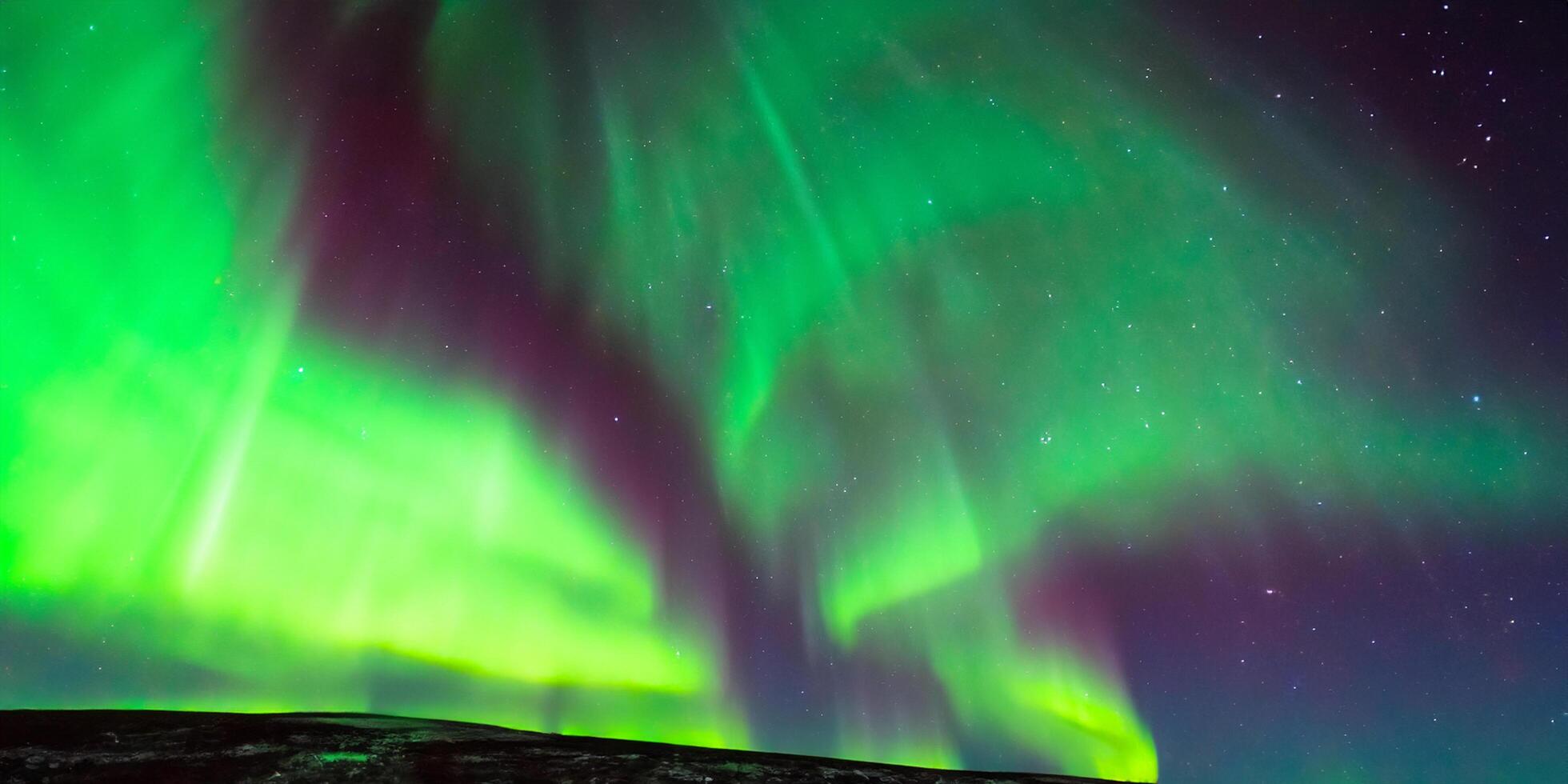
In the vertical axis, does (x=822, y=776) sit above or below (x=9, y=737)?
below

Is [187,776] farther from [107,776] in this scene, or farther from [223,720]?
[223,720]

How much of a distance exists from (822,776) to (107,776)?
798 centimetres

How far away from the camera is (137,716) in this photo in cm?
1203

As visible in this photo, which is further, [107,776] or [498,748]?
[498,748]

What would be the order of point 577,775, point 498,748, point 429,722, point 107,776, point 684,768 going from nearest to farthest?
1. point 107,776
2. point 577,775
3. point 684,768
4. point 498,748
5. point 429,722

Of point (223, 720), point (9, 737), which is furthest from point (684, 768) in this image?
point (9, 737)

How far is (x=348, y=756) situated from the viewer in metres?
9.82

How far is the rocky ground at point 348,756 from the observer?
28.6 feet

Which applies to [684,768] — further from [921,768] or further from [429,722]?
[429,722]

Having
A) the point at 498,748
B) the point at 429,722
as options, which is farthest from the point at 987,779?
the point at 429,722

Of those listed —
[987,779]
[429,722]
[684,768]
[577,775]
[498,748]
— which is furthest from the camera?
[429,722]

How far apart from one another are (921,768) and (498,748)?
247 inches

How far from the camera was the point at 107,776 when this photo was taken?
8352 millimetres

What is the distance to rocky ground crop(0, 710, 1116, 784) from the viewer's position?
871 centimetres
